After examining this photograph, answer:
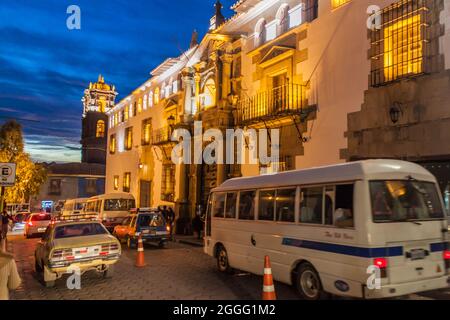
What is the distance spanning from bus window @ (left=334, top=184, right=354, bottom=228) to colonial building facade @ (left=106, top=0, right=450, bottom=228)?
4.85m

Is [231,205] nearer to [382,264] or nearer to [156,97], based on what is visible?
[382,264]

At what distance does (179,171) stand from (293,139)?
440 inches

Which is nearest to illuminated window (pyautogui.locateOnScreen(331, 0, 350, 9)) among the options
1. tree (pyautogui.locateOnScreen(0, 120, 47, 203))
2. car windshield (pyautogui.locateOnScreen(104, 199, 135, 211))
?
car windshield (pyautogui.locateOnScreen(104, 199, 135, 211))

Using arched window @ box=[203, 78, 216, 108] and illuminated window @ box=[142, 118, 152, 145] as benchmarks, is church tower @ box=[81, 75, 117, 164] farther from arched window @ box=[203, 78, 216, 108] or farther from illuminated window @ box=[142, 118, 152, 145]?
arched window @ box=[203, 78, 216, 108]

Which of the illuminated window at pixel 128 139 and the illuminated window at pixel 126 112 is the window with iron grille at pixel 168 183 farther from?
the illuminated window at pixel 126 112

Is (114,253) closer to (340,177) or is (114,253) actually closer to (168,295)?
(168,295)

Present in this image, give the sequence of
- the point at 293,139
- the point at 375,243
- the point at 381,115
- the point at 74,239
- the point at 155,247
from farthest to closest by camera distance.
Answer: the point at 155,247, the point at 293,139, the point at 381,115, the point at 74,239, the point at 375,243

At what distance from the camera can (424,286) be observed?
23.2 ft

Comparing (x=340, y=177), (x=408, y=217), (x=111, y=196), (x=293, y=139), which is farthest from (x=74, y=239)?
(x=111, y=196)

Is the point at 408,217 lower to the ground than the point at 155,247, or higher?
higher

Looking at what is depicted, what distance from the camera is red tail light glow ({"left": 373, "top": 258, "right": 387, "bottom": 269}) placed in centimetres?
666

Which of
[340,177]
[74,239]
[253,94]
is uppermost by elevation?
[253,94]

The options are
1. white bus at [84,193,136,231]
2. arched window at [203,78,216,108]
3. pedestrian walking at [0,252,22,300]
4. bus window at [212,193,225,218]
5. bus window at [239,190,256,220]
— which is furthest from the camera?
white bus at [84,193,136,231]

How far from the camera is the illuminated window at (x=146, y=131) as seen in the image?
31638mm
